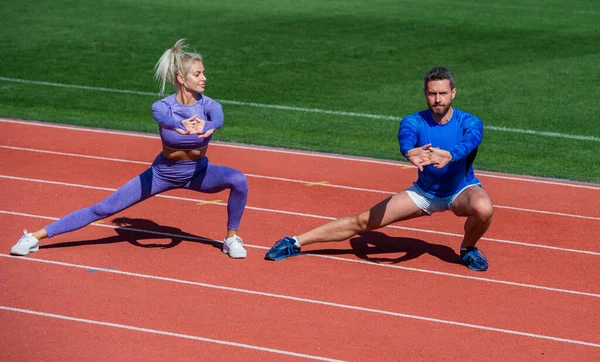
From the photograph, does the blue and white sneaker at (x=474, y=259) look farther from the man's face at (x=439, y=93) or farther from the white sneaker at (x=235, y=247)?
the white sneaker at (x=235, y=247)

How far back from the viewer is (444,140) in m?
8.20

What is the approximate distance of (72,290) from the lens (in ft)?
25.3

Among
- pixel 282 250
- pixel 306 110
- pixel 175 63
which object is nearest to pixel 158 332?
pixel 282 250

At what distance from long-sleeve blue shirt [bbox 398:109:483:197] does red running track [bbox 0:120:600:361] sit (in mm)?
737

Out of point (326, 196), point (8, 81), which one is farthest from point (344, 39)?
point (326, 196)

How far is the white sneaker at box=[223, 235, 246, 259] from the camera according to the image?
28.1 ft

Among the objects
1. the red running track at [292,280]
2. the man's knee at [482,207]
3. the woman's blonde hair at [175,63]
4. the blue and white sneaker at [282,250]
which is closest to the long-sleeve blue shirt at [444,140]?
the man's knee at [482,207]

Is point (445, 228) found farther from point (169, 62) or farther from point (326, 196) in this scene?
point (169, 62)

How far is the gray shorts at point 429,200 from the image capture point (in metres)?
8.34

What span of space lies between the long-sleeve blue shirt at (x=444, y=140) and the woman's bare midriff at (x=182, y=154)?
1.65m

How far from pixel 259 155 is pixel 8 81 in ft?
23.6

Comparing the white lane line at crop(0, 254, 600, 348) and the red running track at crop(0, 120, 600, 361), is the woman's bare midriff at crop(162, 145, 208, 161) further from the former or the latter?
the white lane line at crop(0, 254, 600, 348)

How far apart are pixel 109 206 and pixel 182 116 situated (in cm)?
97

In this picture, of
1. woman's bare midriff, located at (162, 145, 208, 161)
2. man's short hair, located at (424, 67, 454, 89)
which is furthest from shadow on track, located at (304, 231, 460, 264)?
man's short hair, located at (424, 67, 454, 89)
